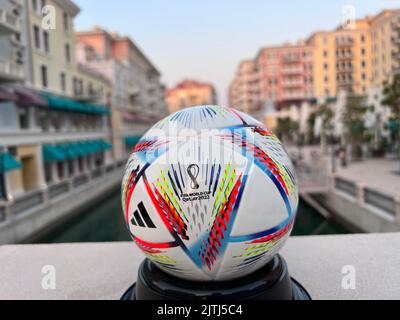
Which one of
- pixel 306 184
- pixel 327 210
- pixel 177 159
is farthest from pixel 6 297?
pixel 306 184

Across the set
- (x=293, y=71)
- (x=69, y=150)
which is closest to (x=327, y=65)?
(x=69, y=150)

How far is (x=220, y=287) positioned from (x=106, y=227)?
→ 13.7 metres

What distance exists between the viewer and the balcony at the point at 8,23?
513 inches

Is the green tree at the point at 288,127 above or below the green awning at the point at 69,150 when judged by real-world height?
above

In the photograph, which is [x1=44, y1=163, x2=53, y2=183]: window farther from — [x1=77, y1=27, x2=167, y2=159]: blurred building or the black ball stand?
the black ball stand

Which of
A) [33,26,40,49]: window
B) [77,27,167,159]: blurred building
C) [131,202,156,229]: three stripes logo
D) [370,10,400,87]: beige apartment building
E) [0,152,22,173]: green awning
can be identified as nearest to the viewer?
[131,202,156,229]: three stripes logo

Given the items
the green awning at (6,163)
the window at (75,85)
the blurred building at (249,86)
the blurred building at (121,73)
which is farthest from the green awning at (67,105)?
the blurred building at (249,86)

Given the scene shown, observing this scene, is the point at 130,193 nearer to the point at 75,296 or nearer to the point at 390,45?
the point at 75,296

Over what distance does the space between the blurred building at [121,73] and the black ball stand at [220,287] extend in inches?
1239

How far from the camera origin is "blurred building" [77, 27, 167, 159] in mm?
33688

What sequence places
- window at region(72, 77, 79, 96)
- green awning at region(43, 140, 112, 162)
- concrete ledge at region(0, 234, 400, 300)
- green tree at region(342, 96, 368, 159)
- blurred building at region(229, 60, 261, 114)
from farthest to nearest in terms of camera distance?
blurred building at region(229, 60, 261, 114) < window at region(72, 77, 79, 96) < green tree at region(342, 96, 368, 159) < green awning at region(43, 140, 112, 162) < concrete ledge at region(0, 234, 400, 300)

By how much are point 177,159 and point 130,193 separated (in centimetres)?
62

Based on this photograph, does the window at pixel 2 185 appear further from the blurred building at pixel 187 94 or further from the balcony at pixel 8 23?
the blurred building at pixel 187 94

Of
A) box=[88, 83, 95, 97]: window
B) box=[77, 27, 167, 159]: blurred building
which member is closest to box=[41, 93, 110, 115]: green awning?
box=[88, 83, 95, 97]: window
